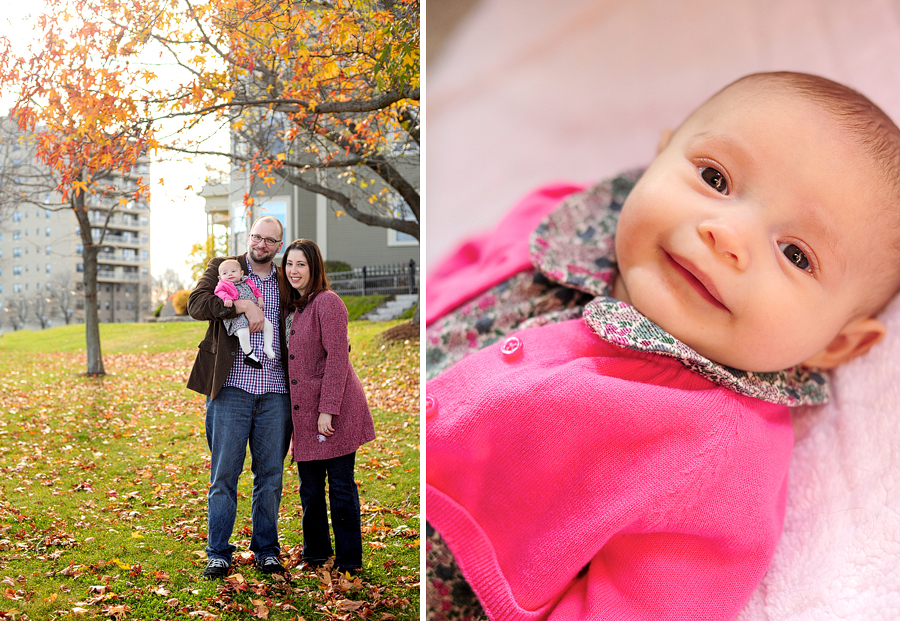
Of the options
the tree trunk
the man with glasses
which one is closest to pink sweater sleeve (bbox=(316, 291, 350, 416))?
the man with glasses

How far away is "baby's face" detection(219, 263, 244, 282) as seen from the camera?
1.48 m

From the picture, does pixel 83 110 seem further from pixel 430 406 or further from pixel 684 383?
pixel 684 383

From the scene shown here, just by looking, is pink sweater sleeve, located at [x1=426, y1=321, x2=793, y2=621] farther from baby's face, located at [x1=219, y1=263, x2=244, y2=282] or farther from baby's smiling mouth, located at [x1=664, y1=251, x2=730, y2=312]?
baby's face, located at [x1=219, y1=263, x2=244, y2=282]

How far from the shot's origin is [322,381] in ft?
4.92

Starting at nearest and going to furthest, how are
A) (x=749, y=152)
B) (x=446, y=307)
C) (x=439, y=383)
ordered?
1. (x=749, y=152)
2. (x=439, y=383)
3. (x=446, y=307)

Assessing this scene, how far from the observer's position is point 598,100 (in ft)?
6.01

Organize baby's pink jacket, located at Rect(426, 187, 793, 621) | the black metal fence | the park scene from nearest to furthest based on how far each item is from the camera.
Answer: baby's pink jacket, located at Rect(426, 187, 793, 621)
the park scene
the black metal fence

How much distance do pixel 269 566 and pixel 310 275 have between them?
72 centimetres

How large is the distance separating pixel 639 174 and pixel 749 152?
44 cm

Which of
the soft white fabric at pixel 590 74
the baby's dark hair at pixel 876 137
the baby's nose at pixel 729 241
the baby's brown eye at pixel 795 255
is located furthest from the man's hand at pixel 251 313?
the baby's dark hair at pixel 876 137

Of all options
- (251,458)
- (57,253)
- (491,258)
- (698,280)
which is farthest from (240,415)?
(698,280)

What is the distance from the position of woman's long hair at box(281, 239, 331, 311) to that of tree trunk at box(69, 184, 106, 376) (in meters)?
0.49

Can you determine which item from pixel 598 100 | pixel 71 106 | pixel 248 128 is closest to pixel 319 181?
pixel 248 128

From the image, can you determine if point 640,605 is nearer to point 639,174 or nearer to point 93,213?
point 639,174
